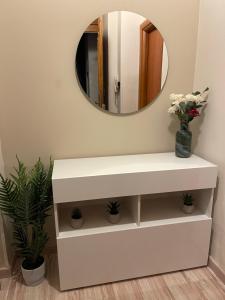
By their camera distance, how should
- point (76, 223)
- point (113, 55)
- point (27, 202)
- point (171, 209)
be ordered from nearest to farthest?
point (27, 202) → point (76, 223) → point (113, 55) → point (171, 209)

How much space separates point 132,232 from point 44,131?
36.7 inches

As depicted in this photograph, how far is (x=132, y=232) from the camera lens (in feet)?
5.42

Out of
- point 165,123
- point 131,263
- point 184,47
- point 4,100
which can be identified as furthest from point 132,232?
point 184,47

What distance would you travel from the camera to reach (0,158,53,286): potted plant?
4.93 feet

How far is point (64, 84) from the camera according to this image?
68.3 inches

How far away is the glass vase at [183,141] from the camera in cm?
182

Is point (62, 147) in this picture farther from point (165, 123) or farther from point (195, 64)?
point (195, 64)

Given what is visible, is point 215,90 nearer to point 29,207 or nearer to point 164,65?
point 164,65

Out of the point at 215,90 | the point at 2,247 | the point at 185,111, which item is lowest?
the point at 2,247

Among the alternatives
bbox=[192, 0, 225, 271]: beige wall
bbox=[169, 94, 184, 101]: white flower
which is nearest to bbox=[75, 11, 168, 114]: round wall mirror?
bbox=[169, 94, 184, 101]: white flower

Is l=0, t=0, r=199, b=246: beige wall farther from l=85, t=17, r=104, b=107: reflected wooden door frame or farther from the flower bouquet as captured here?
the flower bouquet

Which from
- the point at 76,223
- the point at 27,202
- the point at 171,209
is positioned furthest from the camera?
the point at 171,209

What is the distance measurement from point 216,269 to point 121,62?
5.39 ft

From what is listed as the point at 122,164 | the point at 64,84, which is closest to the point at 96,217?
the point at 122,164
